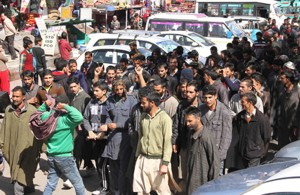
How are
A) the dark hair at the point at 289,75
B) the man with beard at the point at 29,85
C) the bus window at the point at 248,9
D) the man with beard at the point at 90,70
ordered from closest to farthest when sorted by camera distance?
the man with beard at the point at 29,85
the dark hair at the point at 289,75
the man with beard at the point at 90,70
the bus window at the point at 248,9

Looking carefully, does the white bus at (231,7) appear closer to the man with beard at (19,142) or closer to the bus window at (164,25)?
the bus window at (164,25)

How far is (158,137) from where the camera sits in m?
5.82

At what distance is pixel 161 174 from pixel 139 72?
2.24 m

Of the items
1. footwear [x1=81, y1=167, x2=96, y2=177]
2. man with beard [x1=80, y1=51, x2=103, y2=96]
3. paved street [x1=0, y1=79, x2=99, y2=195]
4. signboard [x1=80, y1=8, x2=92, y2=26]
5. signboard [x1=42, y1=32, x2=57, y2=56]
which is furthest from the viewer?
signboard [x1=80, y1=8, x2=92, y2=26]

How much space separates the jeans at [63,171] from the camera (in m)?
6.09

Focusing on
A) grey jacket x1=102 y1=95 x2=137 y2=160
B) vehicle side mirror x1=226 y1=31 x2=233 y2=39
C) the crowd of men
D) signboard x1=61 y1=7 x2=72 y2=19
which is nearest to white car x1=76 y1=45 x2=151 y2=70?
the crowd of men

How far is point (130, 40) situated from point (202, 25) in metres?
6.03

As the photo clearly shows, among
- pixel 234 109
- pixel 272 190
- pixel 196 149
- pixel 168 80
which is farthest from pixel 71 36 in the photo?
pixel 272 190

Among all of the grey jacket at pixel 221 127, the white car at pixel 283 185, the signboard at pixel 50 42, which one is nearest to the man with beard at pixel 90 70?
the grey jacket at pixel 221 127

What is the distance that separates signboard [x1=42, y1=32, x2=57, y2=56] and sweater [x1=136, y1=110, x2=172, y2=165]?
1215 centimetres

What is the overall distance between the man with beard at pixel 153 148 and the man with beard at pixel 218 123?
1.82ft

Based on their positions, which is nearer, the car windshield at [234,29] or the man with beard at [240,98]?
the man with beard at [240,98]

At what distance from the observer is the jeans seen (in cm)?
609

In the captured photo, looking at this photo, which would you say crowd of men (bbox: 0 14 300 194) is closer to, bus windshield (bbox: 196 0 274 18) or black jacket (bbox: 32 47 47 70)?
black jacket (bbox: 32 47 47 70)
